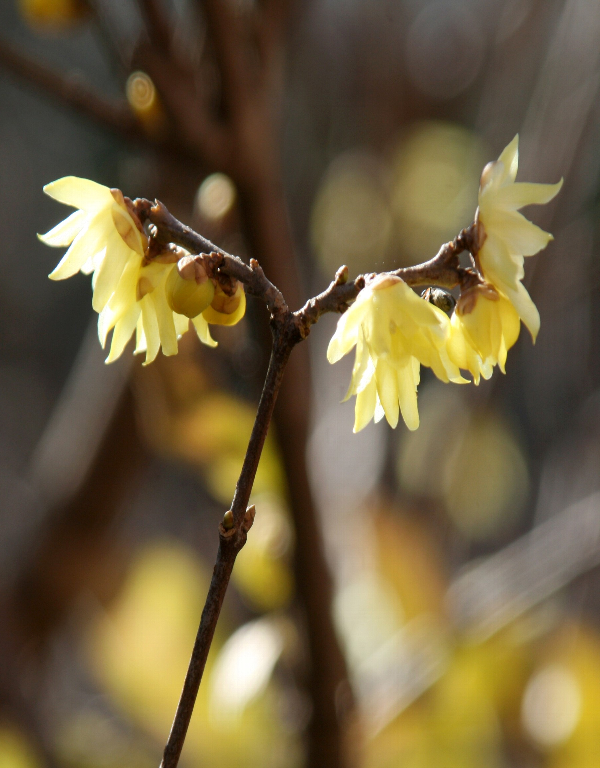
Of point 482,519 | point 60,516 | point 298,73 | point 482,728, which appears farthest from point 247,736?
point 298,73

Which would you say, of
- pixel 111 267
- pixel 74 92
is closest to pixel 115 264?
pixel 111 267

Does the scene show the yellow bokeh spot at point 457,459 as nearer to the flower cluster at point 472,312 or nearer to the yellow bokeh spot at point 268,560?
the yellow bokeh spot at point 268,560

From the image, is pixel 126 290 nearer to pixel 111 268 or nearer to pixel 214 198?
pixel 111 268

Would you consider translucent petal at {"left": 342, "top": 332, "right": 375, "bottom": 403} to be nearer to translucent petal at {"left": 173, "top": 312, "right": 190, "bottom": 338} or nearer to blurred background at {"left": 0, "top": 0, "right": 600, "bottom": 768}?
translucent petal at {"left": 173, "top": 312, "right": 190, "bottom": 338}

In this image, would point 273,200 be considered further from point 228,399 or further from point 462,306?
point 462,306

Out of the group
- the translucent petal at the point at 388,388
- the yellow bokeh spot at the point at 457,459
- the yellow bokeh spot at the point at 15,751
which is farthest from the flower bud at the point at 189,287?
the yellow bokeh spot at the point at 15,751

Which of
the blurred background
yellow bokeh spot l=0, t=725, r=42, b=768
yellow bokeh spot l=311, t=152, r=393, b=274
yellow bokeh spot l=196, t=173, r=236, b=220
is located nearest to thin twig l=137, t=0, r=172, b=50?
the blurred background
